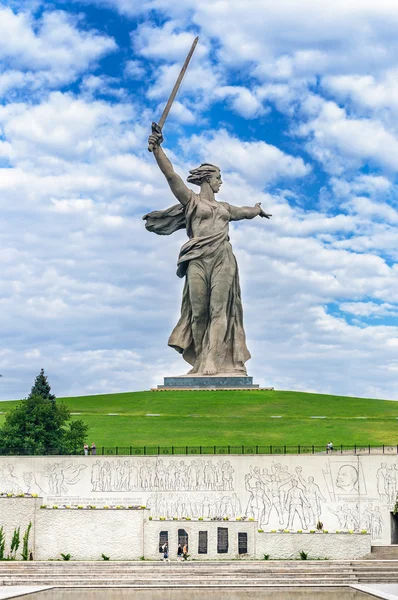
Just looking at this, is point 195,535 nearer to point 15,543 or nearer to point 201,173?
point 15,543

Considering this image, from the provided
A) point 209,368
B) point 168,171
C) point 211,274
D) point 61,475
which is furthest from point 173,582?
point 168,171

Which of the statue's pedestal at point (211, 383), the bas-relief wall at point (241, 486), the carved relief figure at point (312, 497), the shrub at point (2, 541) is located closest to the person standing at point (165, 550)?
the bas-relief wall at point (241, 486)

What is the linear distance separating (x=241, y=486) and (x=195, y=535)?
121 inches

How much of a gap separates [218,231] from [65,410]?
17118mm

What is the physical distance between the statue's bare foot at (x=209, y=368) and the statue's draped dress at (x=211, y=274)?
0.49 metres

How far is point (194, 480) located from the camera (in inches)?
1491

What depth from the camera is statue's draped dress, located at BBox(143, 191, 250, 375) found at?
→ 2160 inches

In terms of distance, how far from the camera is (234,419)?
147ft

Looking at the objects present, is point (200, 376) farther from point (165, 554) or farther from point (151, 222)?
point (165, 554)

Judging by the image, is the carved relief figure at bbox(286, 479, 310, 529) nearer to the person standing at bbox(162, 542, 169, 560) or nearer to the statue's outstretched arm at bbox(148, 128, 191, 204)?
the person standing at bbox(162, 542, 169, 560)

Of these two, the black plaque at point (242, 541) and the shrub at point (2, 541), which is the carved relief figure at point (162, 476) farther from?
the shrub at point (2, 541)

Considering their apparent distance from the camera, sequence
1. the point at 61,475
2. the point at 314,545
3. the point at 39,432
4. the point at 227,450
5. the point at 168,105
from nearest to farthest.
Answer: the point at 314,545, the point at 61,475, the point at 227,450, the point at 39,432, the point at 168,105

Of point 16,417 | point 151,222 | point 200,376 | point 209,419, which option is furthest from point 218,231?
point 16,417

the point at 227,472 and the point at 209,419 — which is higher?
the point at 209,419
